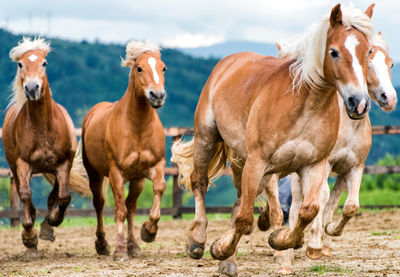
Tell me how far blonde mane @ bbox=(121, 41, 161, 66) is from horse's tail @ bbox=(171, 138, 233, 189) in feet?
3.46

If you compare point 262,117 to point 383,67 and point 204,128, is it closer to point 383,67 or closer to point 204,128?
point 204,128

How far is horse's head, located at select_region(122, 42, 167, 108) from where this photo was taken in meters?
6.40

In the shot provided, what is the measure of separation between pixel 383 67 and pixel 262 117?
6.24 feet

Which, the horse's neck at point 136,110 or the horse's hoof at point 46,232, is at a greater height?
the horse's neck at point 136,110

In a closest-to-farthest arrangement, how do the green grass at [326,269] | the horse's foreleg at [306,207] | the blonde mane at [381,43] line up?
the horse's foreleg at [306,207] < the green grass at [326,269] < the blonde mane at [381,43]

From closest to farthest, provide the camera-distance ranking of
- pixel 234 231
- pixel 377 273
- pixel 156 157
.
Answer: pixel 234 231, pixel 377 273, pixel 156 157

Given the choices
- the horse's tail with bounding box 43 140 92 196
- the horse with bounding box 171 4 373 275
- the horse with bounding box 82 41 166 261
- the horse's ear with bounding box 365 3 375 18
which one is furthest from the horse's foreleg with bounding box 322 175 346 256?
the horse's tail with bounding box 43 140 92 196

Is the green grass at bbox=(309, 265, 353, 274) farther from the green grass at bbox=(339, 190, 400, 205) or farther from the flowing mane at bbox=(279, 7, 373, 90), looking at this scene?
the green grass at bbox=(339, 190, 400, 205)

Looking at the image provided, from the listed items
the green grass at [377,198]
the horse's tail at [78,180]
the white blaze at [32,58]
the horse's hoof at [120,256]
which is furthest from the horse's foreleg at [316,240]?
the green grass at [377,198]

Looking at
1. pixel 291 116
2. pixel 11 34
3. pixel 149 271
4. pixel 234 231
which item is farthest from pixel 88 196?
pixel 11 34

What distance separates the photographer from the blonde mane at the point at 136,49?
6926 mm

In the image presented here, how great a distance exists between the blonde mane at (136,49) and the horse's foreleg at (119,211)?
47.5 inches

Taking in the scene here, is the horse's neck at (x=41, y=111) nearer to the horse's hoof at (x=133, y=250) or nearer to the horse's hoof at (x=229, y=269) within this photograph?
the horse's hoof at (x=133, y=250)

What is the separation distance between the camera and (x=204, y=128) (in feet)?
18.6
